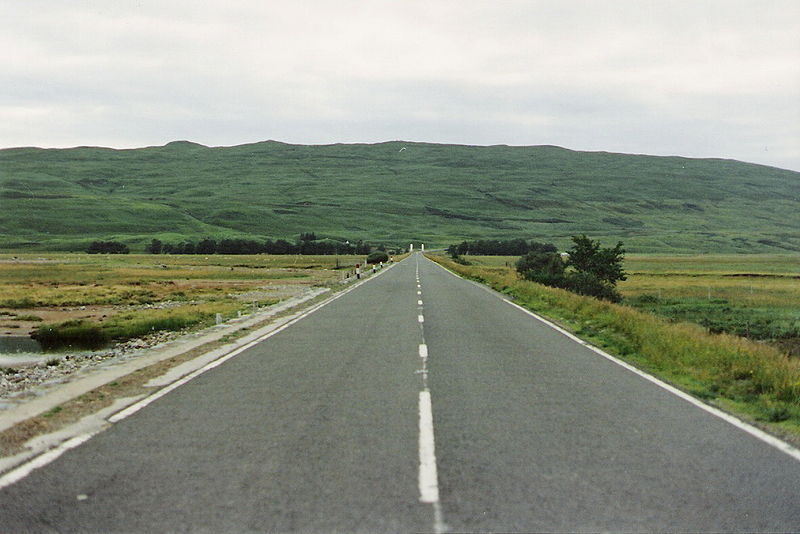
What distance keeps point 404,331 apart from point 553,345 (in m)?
3.94

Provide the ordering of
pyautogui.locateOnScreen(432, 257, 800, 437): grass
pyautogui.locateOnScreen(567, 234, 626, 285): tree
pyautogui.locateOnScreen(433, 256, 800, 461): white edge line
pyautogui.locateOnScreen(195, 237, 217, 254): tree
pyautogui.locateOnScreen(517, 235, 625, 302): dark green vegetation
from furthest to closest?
pyautogui.locateOnScreen(195, 237, 217, 254): tree < pyautogui.locateOnScreen(567, 234, 626, 285): tree < pyautogui.locateOnScreen(517, 235, 625, 302): dark green vegetation < pyautogui.locateOnScreen(432, 257, 800, 437): grass < pyautogui.locateOnScreen(433, 256, 800, 461): white edge line

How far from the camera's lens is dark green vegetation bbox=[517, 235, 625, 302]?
1658 inches

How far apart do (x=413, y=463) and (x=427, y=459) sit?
18 centimetres

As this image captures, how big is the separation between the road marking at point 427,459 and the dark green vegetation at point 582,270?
33626 mm

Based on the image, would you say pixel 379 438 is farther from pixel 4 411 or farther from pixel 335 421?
pixel 4 411

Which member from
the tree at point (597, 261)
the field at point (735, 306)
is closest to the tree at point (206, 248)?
the tree at point (597, 261)

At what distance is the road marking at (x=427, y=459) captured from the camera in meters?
5.23

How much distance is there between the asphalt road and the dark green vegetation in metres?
32.5

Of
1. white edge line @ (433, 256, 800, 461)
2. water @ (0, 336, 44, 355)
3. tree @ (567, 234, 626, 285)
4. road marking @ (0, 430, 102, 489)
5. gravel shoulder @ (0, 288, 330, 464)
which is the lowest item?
water @ (0, 336, 44, 355)

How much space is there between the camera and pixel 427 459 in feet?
20.1

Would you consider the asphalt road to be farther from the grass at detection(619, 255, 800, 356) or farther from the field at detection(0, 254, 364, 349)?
the field at detection(0, 254, 364, 349)

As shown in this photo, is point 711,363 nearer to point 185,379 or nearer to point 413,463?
point 413,463

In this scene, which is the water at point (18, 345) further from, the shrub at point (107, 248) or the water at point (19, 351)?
the shrub at point (107, 248)

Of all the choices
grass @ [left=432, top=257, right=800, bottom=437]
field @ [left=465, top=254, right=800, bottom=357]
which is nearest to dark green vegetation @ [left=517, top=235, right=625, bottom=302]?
field @ [left=465, top=254, right=800, bottom=357]
